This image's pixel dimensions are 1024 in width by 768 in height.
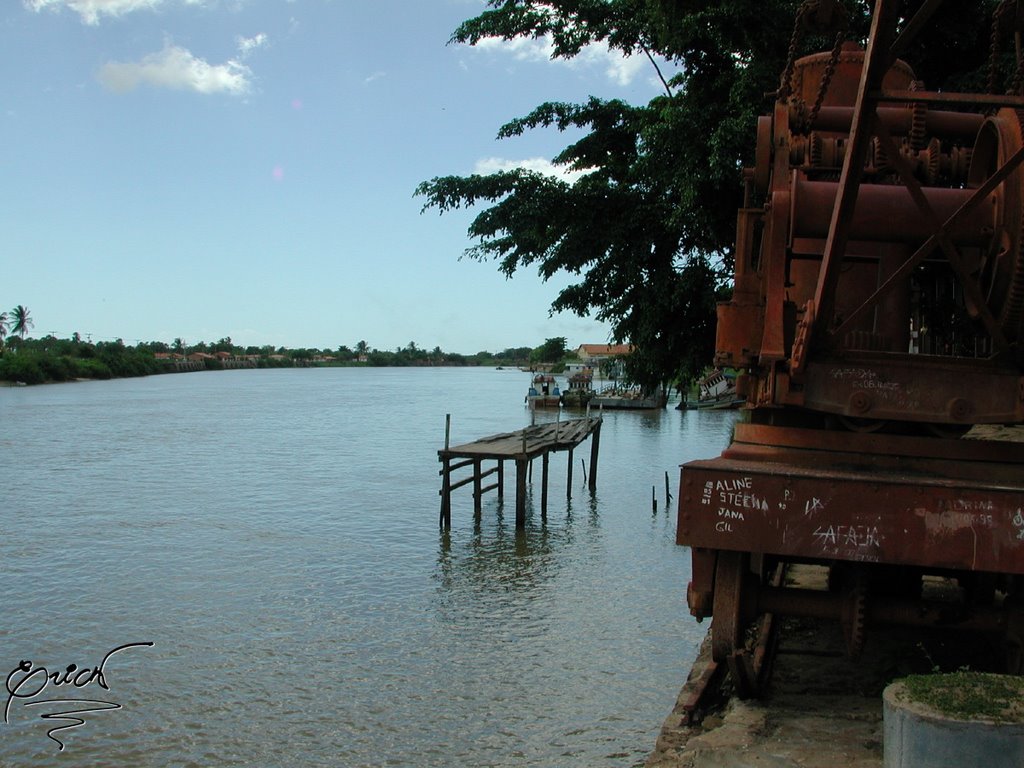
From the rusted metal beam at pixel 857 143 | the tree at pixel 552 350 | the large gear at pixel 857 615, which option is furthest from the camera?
the tree at pixel 552 350

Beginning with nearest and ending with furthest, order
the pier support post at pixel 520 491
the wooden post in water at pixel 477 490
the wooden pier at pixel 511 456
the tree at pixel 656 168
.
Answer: the tree at pixel 656 168 → the pier support post at pixel 520 491 → the wooden pier at pixel 511 456 → the wooden post in water at pixel 477 490

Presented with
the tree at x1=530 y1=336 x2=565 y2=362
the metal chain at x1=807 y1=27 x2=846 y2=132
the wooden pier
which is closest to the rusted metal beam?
the metal chain at x1=807 y1=27 x2=846 y2=132

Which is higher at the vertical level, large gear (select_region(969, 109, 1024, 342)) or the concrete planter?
large gear (select_region(969, 109, 1024, 342))

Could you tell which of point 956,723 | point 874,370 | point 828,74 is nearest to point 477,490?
point 874,370

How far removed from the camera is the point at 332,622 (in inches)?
499

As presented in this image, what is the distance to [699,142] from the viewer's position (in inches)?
533

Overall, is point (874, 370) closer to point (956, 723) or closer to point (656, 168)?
point (956, 723)

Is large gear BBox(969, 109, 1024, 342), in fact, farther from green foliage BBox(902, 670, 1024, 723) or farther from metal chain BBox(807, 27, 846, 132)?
green foliage BBox(902, 670, 1024, 723)

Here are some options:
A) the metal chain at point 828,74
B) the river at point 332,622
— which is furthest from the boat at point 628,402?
the metal chain at point 828,74

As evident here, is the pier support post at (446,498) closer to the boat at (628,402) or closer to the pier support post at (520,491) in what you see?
the pier support post at (520,491)
